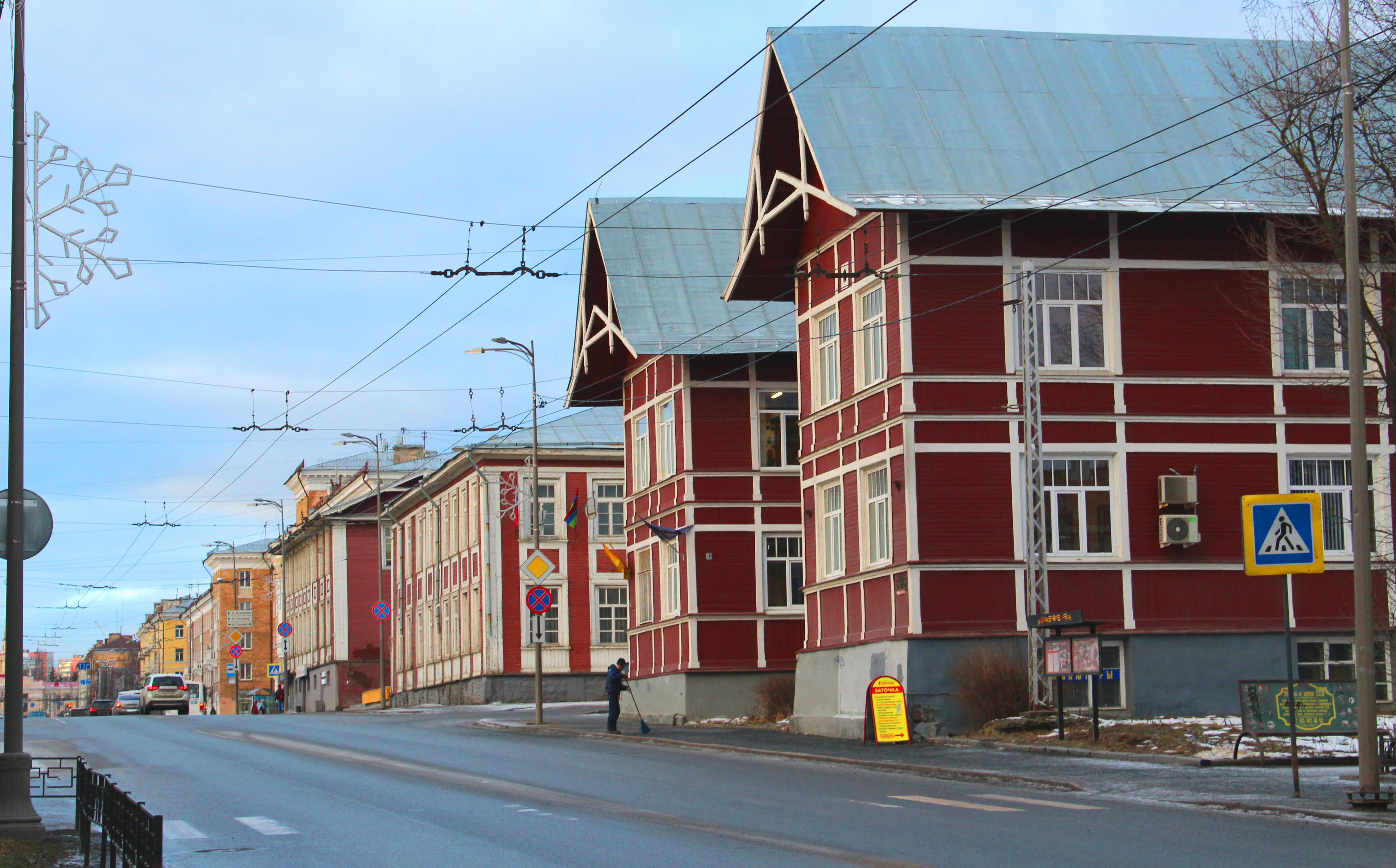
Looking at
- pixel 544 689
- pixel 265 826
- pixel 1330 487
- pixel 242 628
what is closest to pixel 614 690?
pixel 1330 487

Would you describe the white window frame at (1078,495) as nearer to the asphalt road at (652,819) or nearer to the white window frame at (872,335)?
the white window frame at (872,335)

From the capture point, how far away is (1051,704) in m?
26.6

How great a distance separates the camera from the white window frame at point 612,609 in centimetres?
5941

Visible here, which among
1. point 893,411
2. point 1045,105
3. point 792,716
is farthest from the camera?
point 792,716

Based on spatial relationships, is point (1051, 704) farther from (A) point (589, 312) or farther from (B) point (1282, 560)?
(A) point (589, 312)

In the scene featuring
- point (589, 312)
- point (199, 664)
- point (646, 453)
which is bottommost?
point (199, 664)

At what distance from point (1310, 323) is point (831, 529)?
9185 millimetres

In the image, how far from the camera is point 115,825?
38.8ft

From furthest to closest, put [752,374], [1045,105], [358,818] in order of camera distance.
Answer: [752,374]
[1045,105]
[358,818]

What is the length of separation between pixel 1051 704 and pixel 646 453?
17.7 metres

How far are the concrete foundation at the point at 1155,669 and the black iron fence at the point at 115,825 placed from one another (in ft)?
48.5

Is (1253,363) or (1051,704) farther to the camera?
(1253,363)

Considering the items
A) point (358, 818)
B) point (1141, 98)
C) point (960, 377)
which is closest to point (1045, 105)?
point (1141, 98)

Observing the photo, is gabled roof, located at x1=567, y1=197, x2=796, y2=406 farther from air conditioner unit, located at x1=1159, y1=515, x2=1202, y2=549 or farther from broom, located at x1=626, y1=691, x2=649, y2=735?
air conditioner unit, located at x1=1159, y1=515, x2=1202, y2=549
